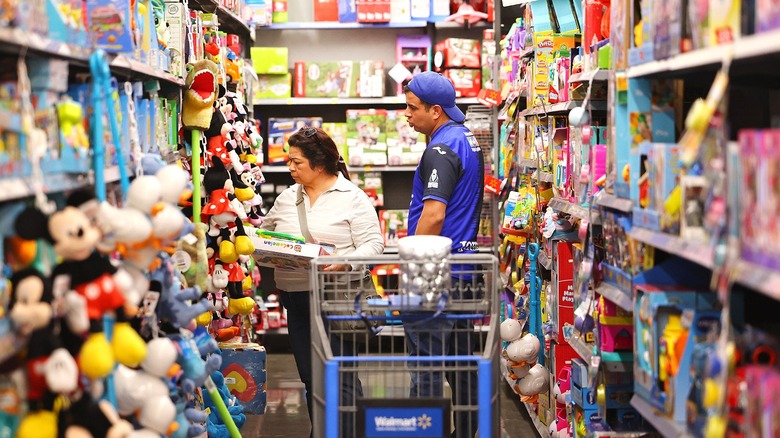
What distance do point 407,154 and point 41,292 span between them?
5.35 meters

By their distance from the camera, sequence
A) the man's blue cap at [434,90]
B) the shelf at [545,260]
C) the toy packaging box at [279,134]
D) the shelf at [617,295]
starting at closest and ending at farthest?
the shelf at [617,295], the man's blue cap at [434,90], the shelf at [545,260], the toy packaging box at [279,134]

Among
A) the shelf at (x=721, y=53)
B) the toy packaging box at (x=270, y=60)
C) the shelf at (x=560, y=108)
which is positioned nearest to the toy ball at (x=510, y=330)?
the shelf at (x=560, y=108)

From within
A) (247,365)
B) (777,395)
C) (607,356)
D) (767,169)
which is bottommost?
(247,365)

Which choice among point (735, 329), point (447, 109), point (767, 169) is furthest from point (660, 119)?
point (447, 109)

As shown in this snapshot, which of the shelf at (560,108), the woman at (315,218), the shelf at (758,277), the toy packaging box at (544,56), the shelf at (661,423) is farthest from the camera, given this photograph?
the toy packaging box at (544,56)

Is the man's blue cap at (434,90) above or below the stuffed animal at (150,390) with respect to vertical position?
above

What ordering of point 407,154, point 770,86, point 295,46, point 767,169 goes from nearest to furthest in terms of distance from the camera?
point 767,169, point 770,86, point 407,154, point 295,46

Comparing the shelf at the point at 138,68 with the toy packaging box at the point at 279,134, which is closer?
the shelf at the point at 138,68

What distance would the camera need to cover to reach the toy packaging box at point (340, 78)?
7.43m

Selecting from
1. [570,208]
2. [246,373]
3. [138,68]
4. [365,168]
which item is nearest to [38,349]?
[138,68]

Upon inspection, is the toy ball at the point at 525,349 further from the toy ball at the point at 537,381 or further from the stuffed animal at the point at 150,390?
the stuffed animal at the point at 150,390

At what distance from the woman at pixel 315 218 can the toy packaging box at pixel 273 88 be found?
111 inches

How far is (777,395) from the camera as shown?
201cm

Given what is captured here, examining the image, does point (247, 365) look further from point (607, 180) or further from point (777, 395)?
point (777, 395)
